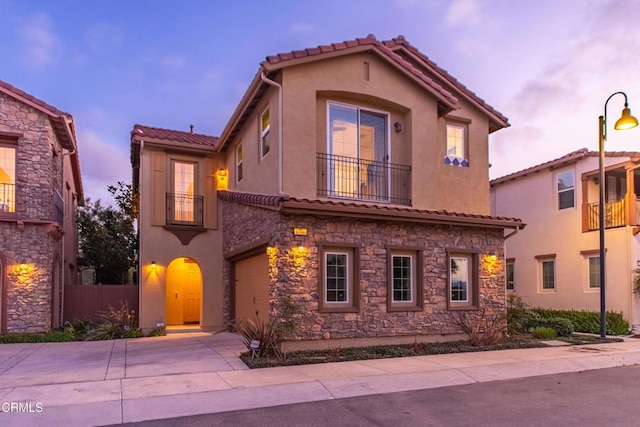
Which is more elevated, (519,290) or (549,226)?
(549,226)

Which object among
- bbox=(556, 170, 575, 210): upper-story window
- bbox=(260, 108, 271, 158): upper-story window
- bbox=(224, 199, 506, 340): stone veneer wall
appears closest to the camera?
bbox=(224, 199, 506, 340): stone veneer wall

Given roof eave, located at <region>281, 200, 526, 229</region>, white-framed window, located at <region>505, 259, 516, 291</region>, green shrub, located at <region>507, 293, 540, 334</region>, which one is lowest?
green shrub, located at <region>507, 293, 540, 334</region>

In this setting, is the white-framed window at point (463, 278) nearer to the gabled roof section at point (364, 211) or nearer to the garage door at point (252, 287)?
the gabled roof section at point (364, 211)

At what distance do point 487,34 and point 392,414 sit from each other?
14755 mm

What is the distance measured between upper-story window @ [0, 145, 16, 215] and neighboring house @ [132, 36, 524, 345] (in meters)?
3.46

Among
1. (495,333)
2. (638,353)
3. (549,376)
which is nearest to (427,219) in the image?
(495,333)

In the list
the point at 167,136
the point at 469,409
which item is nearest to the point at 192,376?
the point at 469,409

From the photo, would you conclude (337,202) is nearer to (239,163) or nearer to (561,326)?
(239,163)

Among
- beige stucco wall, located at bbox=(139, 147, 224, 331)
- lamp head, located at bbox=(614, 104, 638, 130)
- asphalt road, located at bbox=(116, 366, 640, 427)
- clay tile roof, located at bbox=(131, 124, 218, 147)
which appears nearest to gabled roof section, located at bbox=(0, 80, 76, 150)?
clay tile roof, located at bbox=(131, 124, 218, 147)

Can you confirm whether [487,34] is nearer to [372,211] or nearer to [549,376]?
[372,211]

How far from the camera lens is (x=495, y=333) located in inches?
478

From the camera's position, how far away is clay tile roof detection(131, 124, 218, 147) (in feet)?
51.1

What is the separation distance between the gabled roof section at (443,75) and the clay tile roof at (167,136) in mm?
6892

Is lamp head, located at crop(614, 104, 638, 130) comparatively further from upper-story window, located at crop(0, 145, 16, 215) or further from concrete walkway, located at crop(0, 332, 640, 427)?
upper-story window, located at crop(0, 145, 16, 215)
